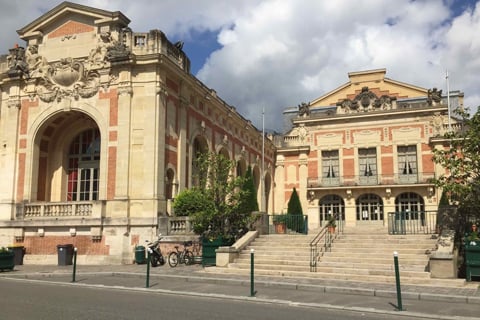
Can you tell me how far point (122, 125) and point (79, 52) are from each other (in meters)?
4.44

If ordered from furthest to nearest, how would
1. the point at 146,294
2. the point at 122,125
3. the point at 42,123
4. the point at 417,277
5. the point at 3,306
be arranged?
the point at 42,123 < the point at 122,125 < the point at 417,277 < the point at 146,294 < the point at 3,306

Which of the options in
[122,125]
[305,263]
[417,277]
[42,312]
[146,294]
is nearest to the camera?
[42,312]

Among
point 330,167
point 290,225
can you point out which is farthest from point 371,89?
point 290,225

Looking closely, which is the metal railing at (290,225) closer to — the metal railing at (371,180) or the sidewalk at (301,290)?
the sidewalk at (301,290)

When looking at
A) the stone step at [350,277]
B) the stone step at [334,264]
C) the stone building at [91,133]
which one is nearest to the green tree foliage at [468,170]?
the stone step at [334,264]

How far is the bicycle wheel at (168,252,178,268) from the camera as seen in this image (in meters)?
18.3

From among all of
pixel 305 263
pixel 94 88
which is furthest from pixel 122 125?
pixel 305 263

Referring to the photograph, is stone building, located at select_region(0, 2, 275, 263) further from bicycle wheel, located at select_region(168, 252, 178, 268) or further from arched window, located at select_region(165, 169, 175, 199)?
bicycle wheel, located at select_region(168, 252, 178, 268)

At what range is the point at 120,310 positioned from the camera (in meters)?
8.93

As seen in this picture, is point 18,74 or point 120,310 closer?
point 120,310

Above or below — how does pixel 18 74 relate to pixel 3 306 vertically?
above

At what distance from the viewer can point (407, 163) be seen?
132 ft

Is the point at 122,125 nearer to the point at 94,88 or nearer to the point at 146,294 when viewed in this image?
the point at 94,88

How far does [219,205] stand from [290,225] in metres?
4.67
